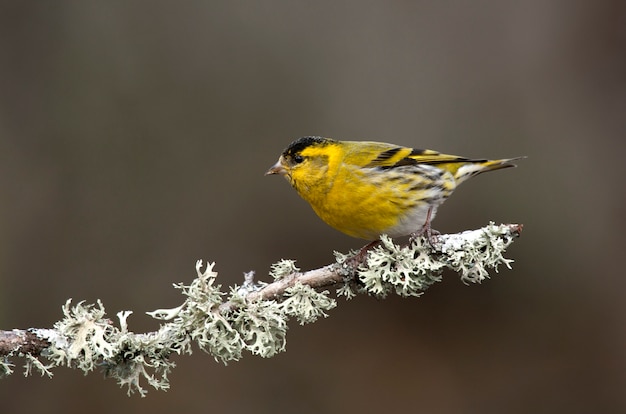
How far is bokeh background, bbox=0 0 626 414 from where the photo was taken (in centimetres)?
652

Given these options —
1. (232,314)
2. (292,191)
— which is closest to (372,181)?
(232,314)

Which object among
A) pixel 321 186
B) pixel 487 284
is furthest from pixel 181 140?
pixel 487 284

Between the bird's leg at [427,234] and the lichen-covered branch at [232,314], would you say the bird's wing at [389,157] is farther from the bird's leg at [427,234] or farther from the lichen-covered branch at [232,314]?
the lichen-covered branch at [232,314]

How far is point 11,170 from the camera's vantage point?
6.79 m

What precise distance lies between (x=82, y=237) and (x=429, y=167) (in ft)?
10.6

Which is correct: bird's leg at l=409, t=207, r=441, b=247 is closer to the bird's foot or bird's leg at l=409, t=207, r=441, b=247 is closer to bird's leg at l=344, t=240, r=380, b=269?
the bird's foot

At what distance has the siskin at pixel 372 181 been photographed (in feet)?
15.4

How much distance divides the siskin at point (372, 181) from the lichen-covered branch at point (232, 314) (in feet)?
1.67

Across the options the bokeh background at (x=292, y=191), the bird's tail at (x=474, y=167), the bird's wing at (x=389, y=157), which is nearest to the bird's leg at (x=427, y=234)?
the bird's wing at (x=389, y=157)

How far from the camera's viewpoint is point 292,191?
6.59 metres

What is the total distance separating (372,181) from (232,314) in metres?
1.63

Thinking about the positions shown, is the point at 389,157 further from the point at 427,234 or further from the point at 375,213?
the point at 427,234

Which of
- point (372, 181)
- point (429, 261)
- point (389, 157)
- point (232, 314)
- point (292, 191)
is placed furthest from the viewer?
point (292, 191)

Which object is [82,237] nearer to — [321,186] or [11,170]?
[11,170]
